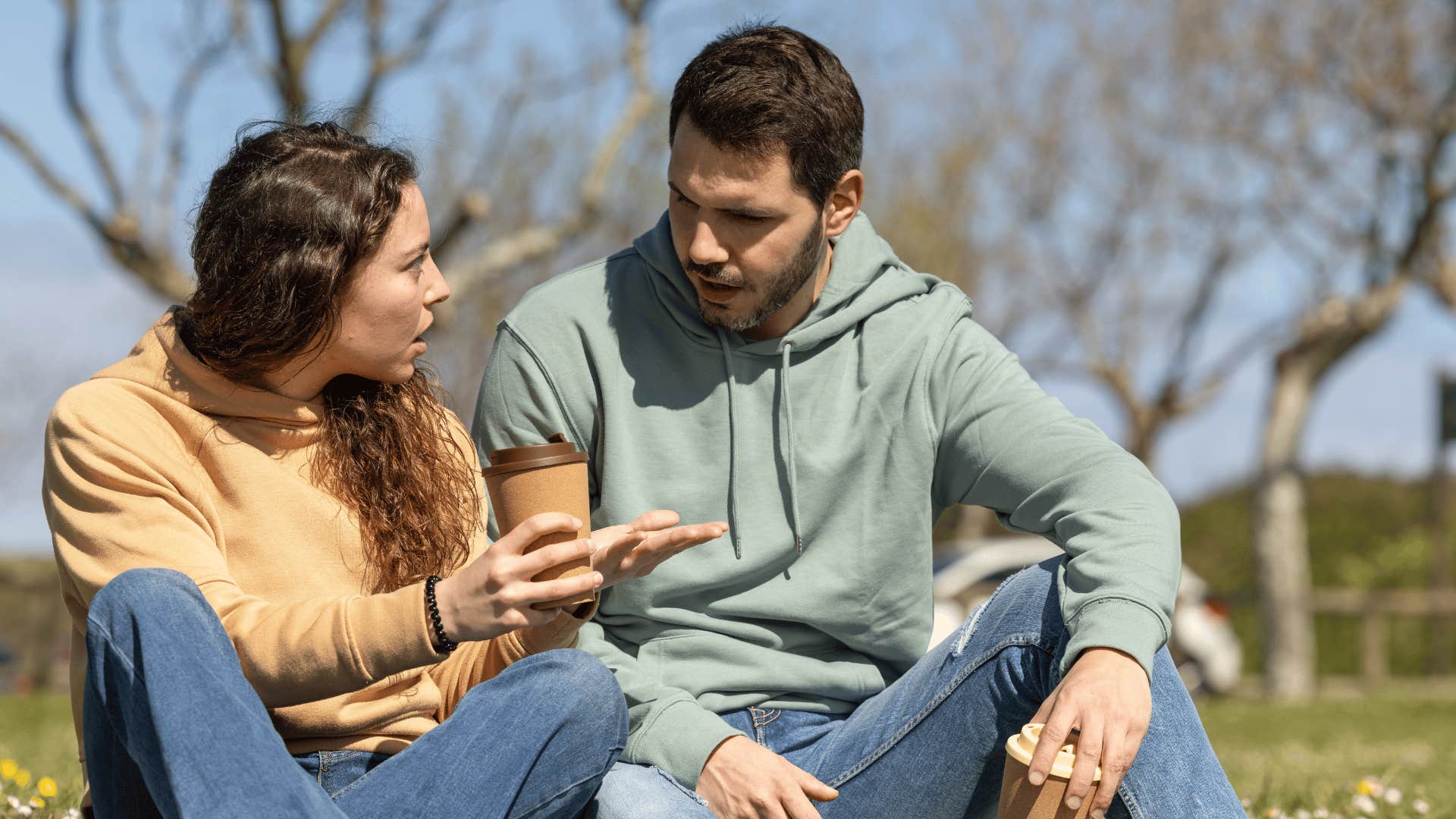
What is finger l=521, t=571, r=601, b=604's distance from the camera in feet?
6.76

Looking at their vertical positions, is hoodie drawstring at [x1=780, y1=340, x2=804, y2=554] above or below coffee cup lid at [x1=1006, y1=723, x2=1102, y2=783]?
above

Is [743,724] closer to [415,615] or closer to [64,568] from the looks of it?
[415,615]

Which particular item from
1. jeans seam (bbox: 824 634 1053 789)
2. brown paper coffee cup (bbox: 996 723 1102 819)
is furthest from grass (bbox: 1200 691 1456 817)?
brown paper coffee cup (bbox: 996 723 1102 819)

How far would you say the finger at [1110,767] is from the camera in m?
2.21

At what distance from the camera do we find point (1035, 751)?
2.20m

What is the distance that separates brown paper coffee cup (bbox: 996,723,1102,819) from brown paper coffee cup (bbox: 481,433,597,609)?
739 mm

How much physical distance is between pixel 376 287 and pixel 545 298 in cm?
57

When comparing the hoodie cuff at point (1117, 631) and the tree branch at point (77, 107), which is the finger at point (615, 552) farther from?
the tree branch at point (77, 107)

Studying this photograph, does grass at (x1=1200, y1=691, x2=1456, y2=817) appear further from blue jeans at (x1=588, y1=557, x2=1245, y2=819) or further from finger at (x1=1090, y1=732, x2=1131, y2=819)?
finger at (x1=1090, y1=732, x2=1131, y2=819)

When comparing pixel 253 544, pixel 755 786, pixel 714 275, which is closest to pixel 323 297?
pixel 253 544

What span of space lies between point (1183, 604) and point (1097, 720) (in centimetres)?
1349

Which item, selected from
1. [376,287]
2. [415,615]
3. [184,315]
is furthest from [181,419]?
[415,615]

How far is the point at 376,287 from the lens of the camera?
2.52 m

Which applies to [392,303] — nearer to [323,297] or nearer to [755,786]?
[323,297]
